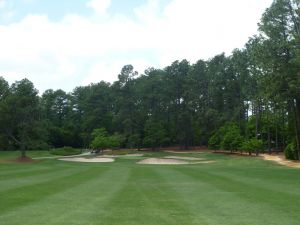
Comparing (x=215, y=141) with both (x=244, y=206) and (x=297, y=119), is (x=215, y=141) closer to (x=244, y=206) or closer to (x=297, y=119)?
(x=297, y=119)

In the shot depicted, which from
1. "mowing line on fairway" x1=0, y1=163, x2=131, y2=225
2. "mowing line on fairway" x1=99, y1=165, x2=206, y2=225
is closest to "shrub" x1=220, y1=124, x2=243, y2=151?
"mowing line on fairway" x1=99, y1=165, x2=206, y2=225

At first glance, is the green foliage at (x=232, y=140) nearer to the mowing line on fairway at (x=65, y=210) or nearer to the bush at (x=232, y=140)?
the bush at (x=232, y=140)

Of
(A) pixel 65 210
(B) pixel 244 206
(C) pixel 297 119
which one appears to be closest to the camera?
(A) pixel 65 210

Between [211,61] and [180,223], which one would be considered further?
[211,61]

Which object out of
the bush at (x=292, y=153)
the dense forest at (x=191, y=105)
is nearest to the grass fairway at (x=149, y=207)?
the dense forest at (x=191, y=105)

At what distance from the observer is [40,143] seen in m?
68.4

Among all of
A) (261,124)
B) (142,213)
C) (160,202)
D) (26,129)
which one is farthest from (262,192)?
(261,124)

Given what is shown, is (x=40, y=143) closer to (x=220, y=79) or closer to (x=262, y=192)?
(x=220, y=79)

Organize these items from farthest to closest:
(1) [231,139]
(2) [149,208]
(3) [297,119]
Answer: (1) [231,139], (3) [297,119], (2) [149,208]

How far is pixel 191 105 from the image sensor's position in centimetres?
10706

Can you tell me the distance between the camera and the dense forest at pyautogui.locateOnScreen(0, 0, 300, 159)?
159ft

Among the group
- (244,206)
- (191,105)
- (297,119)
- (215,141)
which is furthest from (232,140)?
(244,206)

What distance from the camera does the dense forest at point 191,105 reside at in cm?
4840

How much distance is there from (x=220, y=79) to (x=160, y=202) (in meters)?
84.9
